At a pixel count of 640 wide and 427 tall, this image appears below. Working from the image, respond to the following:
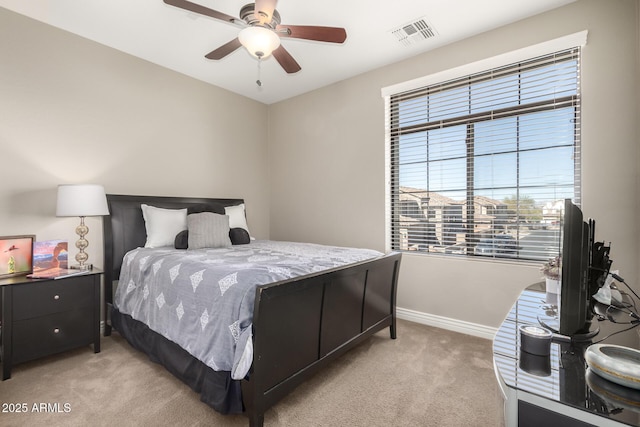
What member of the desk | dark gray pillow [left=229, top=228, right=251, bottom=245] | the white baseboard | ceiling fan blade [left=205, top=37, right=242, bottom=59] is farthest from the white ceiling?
the white baseboard

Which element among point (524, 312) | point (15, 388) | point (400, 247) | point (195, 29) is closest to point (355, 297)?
point (524, 312)

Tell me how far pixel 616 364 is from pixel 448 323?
2.46 meters

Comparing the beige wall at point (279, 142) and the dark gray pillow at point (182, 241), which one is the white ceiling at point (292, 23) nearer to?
the beige wall at point (279, 142)

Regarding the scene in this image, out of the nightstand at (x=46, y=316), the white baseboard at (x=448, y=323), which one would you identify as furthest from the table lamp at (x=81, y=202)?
the white baseboard at (x=448, y=323)

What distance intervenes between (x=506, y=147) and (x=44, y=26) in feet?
13.9

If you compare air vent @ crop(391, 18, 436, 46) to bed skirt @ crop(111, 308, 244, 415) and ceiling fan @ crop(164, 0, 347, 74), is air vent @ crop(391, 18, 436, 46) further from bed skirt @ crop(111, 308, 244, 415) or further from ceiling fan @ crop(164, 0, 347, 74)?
bed skirt @ crop(111, 308, 244, 415)

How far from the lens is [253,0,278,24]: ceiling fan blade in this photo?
1.80m

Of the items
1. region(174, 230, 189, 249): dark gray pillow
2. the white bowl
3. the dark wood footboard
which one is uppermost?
region(174, 230, 189, 249): dark gray pillow

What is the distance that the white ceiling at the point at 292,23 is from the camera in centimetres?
247

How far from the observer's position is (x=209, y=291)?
183cm

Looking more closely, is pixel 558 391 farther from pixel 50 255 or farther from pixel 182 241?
pixel 50 255

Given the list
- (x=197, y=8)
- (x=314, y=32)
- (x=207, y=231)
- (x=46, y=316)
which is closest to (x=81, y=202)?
(x=46, y=316)

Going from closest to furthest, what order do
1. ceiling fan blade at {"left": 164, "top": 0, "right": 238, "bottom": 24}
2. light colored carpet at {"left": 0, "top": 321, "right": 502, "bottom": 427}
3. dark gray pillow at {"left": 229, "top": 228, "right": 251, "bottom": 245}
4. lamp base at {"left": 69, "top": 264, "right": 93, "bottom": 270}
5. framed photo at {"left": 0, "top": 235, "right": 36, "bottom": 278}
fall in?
1. light colored carpet at {"left": 0, "top": 321, "right": 502, "bottom": 427}
2. ceiling fan blade at {"left": 164, "top": 0, "right": 238, "bottom": 24}
3. framed photo at {"left": 0, "top": 235, "right": 36, "bottom": 278}
4. lamp base at {"left": 69, "top": 264, "right": 93, "bottom": 270}
5. dark gray pillow at {"left": 229, "top": 228, "right": 251, "bottom": 245}

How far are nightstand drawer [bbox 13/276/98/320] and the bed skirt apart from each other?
0.37 m
